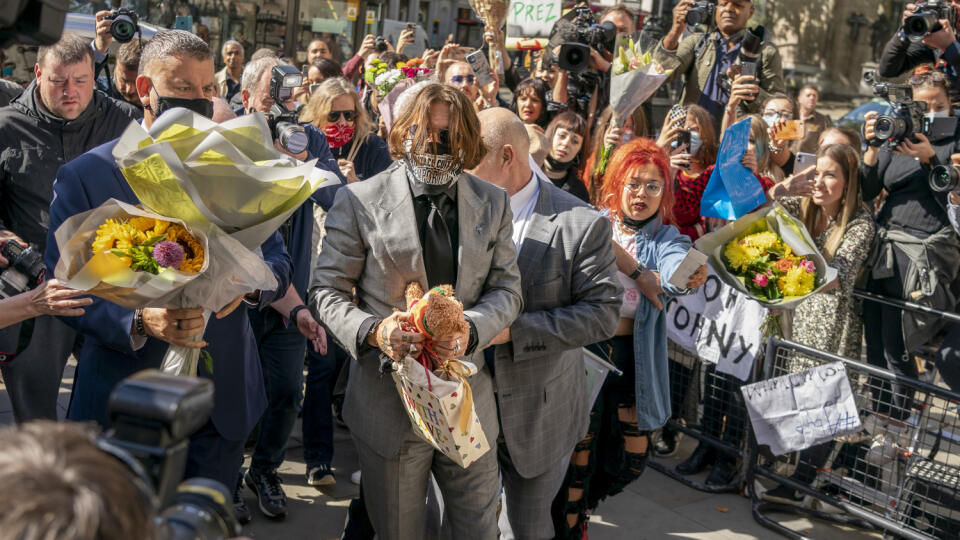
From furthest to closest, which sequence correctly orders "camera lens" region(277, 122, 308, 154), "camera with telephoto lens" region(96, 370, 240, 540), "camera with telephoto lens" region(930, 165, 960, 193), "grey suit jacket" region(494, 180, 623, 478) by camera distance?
1. "camera with telephoto lens" region(930, 165, 960, 193)
2. "camera lens" region(277, 122, 308, 154)
3. "grey suit jacket" region(494, 180, 623, 478)
4. "camera with telephoto lens" region(96, 370, 240, 540)

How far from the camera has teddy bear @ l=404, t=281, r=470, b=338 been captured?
2.53m

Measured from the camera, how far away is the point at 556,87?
6.52 m

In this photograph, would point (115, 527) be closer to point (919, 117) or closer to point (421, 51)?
point (919, 117)

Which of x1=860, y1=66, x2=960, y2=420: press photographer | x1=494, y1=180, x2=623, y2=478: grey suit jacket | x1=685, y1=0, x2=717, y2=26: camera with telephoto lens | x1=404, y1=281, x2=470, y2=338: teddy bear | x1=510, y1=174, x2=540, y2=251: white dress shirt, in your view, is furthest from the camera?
x1=685, y1=0, x2=717, y2=26: camera with telephoto lens

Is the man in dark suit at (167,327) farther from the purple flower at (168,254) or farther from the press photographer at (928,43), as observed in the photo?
the press photographer at (928,43)

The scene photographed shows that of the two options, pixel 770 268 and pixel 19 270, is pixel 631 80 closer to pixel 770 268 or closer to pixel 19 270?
pixel 770 268

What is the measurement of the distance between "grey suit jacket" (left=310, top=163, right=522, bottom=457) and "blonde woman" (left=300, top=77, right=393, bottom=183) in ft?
6.45

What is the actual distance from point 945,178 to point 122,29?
5.24m

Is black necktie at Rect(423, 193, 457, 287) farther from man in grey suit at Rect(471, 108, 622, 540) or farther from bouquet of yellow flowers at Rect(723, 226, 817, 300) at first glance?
bouquet of yellow flowers at Rect(723, 226, 817, 300)

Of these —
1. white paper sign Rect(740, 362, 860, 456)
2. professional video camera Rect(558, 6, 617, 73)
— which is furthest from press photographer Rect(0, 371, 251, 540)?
professional video camera Rect(558, 6, 617, 73)

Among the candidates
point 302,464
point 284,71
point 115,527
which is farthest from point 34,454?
point 302,464

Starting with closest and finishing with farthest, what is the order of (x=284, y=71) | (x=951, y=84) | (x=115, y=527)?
1. (x=115, y=527)
2. (x=284, y=71)
3. (x=951, y=84)

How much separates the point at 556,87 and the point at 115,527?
232 inches

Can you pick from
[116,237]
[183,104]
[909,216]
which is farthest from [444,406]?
[909,216]
